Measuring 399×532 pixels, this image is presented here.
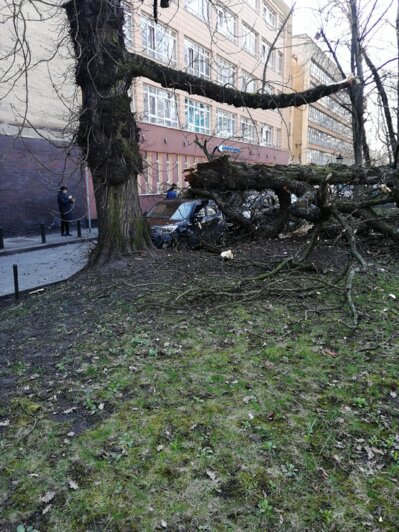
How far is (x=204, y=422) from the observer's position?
3.14 metres

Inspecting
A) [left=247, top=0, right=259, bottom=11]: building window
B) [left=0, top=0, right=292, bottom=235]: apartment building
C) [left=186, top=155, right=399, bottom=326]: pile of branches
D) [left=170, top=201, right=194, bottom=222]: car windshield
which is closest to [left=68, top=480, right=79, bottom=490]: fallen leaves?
[left=186, top=155, right=399, bottom=326]: pile of branches

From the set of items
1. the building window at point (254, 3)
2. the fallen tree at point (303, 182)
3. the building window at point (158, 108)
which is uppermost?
the building window at point (254, 3)

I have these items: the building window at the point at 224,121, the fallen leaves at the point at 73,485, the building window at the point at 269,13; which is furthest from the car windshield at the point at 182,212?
the building window at the point at 269,13

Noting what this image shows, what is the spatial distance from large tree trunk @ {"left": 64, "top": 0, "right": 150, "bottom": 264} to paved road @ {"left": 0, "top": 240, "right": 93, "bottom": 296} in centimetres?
159

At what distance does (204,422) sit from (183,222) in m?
9.57

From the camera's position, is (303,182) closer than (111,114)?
No

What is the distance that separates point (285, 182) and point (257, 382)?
5.61 meters

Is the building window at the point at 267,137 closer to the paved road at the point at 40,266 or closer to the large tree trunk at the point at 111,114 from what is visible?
the paved road at the point at 40,266

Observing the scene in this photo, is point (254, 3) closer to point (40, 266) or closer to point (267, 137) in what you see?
point (267, 137)

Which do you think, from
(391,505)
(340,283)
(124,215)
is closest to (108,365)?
(391,505)

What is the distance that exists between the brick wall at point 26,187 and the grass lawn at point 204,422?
12661 millimetres

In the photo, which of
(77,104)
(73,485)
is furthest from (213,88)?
(73,485)

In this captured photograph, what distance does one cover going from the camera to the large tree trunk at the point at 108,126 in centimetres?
750

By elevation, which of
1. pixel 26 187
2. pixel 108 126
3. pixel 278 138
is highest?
pixel 278 138
